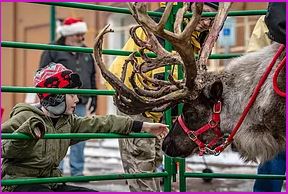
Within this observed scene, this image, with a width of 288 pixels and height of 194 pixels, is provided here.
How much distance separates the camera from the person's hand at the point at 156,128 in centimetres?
418

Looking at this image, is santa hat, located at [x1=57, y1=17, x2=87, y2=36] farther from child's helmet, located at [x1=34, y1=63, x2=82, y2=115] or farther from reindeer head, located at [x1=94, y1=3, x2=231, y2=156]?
reindeer head, located at [x1=94, y1=3, x2=231, y2=156]

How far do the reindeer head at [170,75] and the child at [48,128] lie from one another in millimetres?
385

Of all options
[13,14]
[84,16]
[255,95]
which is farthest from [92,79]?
[13,14]

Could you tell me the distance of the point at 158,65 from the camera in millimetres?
3873

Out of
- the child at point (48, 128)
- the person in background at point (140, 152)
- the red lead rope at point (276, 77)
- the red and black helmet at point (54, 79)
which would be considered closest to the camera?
the red lead rope at point (276, 77)

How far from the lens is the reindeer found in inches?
136

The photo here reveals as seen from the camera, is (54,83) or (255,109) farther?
(54,83)

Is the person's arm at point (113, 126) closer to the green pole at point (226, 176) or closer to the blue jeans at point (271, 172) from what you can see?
the green pole at point (226, 176)

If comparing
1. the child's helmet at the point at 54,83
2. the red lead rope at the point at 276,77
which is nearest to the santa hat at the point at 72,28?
the child's helmet at the point at 54,83

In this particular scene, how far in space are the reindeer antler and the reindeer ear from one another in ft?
0.25

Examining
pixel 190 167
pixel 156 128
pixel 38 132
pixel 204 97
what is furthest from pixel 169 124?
pixel 190 167

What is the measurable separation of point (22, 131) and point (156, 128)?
38.2 inches

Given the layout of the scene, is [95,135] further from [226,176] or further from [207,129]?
[226,176]

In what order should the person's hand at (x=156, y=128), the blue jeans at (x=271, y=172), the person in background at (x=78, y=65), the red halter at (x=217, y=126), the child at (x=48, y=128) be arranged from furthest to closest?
the person in background at (x=78, y=65)
the blue jeans at (x=271, y=172)
the person's hand at (x=156, y=128)
the child at (x=48, y=128)
the red halter at (x=217, y=126)
